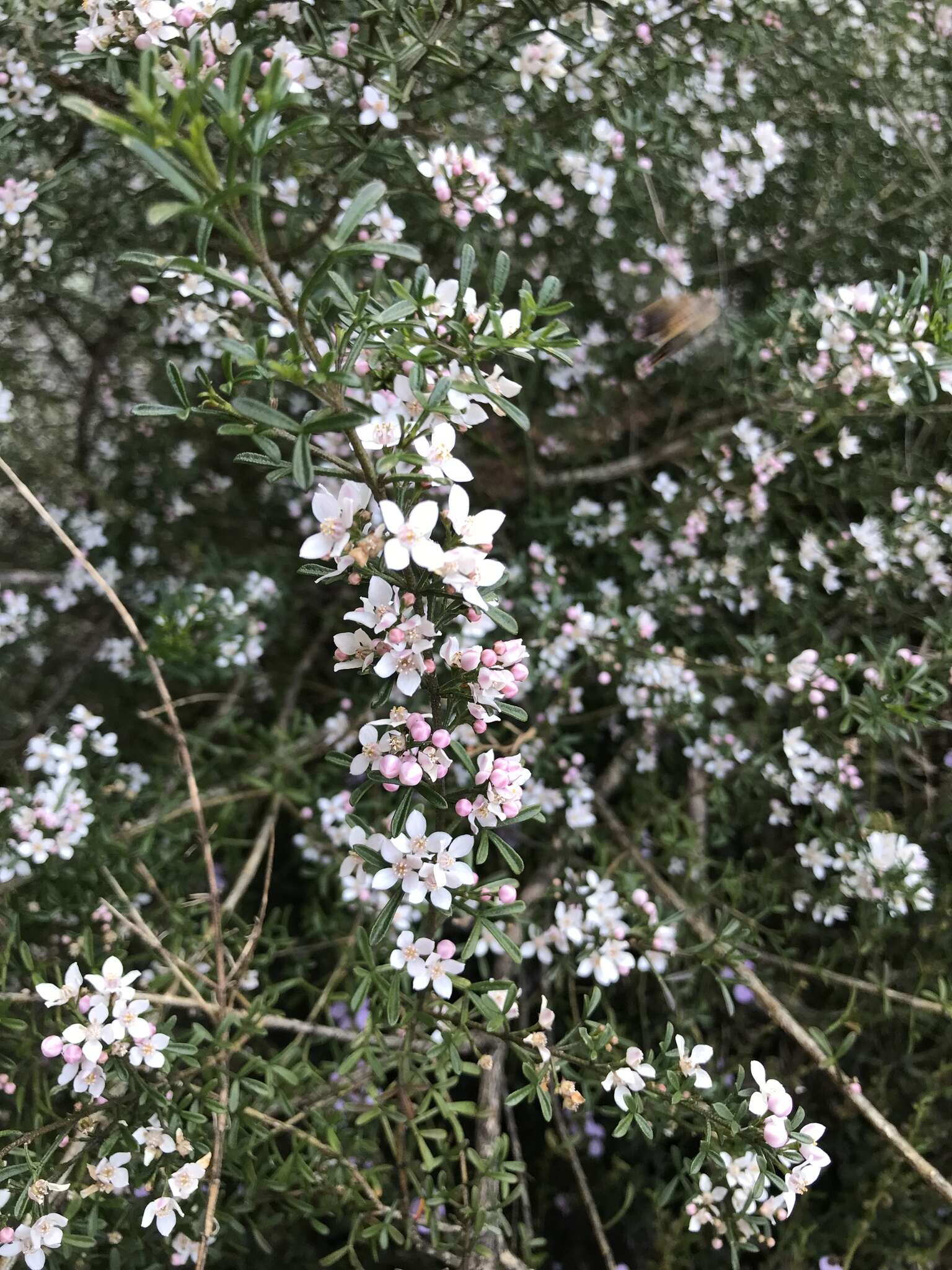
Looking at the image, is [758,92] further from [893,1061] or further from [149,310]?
[893,1061]

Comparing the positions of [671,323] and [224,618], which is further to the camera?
[224,618]

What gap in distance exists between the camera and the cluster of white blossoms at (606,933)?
2086 mm

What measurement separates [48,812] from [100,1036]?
2.54 ft

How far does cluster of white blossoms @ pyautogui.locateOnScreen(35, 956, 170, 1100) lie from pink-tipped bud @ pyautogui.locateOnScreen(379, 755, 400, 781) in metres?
0.71

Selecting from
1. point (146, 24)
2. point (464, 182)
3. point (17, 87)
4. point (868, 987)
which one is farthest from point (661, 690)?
point (17, 87)

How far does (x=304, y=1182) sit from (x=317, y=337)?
1972mm

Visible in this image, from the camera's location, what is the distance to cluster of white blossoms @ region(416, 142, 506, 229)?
6.80 feet

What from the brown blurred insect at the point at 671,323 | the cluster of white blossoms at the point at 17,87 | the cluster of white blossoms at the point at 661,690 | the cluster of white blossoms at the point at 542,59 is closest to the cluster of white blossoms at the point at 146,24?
the cluster of white blossoms at the point at 17,87

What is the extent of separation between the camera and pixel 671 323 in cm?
248

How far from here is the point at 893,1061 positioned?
2.78 metres

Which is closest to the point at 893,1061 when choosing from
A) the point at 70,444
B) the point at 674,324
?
the point at 674,324

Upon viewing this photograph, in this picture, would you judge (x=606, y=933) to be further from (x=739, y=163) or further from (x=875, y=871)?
(x=739, y=163)

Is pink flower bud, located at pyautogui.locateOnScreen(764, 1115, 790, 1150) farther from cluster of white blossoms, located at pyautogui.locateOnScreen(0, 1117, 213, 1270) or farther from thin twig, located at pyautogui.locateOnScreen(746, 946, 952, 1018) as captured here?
cluster of white blossoms, located at pyautogui.locateOnScreen(0, 1117, 213, 1270)

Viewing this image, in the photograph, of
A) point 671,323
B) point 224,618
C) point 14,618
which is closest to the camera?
point 671,323
